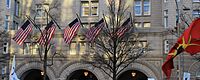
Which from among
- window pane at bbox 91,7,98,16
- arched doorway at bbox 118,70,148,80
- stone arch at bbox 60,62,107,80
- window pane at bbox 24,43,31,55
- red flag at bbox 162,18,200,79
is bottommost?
arched doorway at bbox 118,70,148,80

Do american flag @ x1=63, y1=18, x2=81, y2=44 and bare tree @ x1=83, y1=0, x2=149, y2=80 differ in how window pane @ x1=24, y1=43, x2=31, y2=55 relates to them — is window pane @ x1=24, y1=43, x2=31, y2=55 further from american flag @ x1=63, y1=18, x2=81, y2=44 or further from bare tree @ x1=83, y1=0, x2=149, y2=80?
american flag @ x1=63, y1=18, x2=81, y2=44

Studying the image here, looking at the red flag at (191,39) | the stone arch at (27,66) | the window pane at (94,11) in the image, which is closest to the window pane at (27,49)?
the stone arch at (27,66)

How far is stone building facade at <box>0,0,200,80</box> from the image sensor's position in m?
47.6

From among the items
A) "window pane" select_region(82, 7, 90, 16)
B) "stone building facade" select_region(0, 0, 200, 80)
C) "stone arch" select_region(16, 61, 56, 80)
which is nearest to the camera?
"stone building facade" select_region(0, 0, 200, 80)

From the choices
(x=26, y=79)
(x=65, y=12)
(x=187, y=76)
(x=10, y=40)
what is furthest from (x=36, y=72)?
(x=187, y=76)

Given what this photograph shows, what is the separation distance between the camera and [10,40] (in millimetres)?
51656

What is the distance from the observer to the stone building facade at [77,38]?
47562 millimetres

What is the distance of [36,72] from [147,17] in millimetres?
16430

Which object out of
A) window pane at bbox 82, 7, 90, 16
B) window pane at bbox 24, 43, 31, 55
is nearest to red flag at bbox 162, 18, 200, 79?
window pane at bbox 24, 43, 31, 55

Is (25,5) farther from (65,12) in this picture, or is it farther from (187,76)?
(187,76)

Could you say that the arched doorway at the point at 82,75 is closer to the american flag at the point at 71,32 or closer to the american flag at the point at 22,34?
the american flag at the point at 71,32

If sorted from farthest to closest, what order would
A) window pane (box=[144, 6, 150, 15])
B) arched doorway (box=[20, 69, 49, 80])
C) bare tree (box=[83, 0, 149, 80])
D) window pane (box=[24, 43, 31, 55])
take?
1. window pane (box=[144, 6, 150, 15])
2. arched doorway (box=[20, 69, 49, 80])
3. window pane (box=[24, 43, 31, 55])
4. bare tree (box=[83, 0, 149, 80])

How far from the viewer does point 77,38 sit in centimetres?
4981

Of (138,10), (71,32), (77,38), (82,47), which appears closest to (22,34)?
(71,32)
